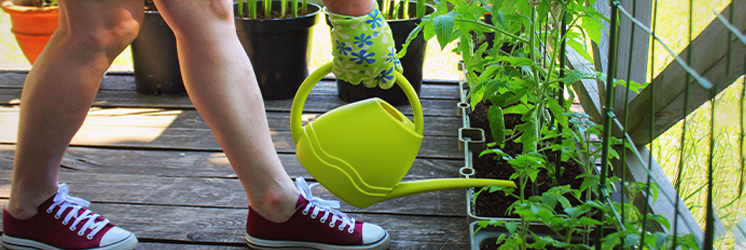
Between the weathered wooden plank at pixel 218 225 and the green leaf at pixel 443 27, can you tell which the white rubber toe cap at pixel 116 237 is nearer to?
the weathered wooden plank at pixel 218 225

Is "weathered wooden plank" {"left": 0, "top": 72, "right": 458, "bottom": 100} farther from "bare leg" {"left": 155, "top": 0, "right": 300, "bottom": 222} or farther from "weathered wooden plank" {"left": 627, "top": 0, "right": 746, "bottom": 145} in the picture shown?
"bare leg" {"left": 155, "top": 0, "right": 300, "bottom": 222}

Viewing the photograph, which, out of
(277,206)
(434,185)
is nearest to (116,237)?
(277,206)

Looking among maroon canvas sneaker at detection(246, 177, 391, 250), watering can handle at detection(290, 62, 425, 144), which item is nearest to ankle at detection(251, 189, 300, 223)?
maroon canvas sneaker at detection(246, 177, 391, 250)

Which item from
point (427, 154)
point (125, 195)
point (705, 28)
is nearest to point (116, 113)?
point (125, 195)

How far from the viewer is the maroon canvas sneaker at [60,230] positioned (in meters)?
1.12

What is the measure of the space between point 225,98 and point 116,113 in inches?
51.5

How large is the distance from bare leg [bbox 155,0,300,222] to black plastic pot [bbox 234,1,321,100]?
111 centimetres

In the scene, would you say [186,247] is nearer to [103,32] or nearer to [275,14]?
[103,32]

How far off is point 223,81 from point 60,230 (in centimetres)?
50

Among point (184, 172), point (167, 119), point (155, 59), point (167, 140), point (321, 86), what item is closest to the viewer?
point (184, 172)

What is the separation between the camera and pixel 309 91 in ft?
3.24

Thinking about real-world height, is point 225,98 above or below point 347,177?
above

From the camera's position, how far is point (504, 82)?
989mm

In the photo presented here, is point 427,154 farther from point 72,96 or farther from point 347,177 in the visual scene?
point 72,96
